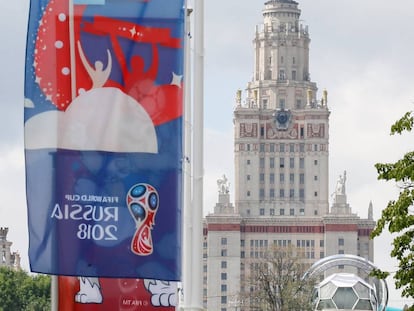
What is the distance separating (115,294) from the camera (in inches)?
1129

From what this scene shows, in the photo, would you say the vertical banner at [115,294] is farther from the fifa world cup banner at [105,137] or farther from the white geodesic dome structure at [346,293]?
the white geodesic dome structure at [346,293]

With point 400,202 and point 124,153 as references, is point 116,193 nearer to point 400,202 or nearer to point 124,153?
point 124,153

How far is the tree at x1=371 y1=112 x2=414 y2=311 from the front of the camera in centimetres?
3716

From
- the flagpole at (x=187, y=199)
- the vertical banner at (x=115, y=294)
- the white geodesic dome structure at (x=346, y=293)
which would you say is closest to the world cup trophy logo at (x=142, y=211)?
the vertical banner at (x=115, y=294)

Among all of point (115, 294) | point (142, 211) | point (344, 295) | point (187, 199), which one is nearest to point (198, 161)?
point (115, 294)

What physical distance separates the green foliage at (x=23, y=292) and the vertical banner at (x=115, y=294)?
122 metres

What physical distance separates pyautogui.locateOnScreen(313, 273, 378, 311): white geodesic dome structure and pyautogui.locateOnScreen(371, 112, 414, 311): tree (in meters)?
78.3

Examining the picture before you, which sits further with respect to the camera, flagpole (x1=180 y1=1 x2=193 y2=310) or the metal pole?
flagpole (x1=180 y1=1 x2=193 y2=310)

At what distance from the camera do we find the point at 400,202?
3725 cm

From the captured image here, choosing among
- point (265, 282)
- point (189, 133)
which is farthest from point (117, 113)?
Answer: point (265, 282)

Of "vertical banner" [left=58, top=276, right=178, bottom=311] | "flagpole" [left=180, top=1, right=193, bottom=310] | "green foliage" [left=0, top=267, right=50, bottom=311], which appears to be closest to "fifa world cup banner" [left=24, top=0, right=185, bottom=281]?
"vertical banner" [left=58, top=276, right=178, bottom=311]

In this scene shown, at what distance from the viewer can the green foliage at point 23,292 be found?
153 metres

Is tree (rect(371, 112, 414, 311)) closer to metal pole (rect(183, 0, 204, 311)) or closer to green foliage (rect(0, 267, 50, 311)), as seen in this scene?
metal pole (rect(183, 0, 204, 311))

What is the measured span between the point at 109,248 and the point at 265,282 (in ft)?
353
